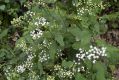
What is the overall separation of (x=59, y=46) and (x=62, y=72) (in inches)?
12.1

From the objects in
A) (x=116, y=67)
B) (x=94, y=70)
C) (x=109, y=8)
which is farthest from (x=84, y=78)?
(x=109, y=8)

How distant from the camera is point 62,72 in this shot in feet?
12.1

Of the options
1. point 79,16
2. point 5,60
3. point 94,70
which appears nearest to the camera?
point 94,70

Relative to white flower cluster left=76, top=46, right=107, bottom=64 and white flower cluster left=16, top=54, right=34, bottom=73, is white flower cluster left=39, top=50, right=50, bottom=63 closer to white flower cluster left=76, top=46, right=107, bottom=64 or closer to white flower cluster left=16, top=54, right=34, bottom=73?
white flower cluster left=16, top=54, right=34, bottom=73

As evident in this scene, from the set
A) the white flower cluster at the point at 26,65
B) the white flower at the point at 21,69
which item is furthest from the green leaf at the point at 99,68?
the white flower at the point at 21,69

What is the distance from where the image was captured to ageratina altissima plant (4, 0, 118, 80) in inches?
131

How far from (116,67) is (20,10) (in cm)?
180

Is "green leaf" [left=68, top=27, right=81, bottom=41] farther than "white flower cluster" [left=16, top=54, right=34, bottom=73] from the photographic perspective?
No

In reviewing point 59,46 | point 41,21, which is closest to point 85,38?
point 59,46

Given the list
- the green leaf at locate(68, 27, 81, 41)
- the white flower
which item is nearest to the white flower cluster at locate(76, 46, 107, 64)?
the green leaf at locate(68, 27, 81, 41)

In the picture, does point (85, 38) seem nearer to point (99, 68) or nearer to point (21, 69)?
point (99, 68)

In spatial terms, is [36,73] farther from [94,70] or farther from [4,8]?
[4,8]

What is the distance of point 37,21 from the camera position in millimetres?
3623

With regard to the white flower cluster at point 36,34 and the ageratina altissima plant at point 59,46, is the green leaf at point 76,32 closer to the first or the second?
the ageratina altissima plant at point 59,46
